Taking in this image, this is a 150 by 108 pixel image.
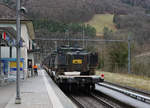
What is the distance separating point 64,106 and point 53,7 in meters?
20.9

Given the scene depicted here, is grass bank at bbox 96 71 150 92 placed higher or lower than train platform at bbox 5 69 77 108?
lower

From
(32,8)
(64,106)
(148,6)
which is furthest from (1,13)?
(64,106)

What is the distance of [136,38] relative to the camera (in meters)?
41.8

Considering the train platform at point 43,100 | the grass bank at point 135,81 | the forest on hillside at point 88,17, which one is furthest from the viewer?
the forest on hillside at point 88,17

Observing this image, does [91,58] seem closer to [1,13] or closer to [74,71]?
[74,71]

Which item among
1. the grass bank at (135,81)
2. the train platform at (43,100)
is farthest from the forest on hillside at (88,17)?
the train platform at (43,100)

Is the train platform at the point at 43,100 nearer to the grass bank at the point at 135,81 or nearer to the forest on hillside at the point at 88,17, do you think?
the grass bank at the point at 135,81

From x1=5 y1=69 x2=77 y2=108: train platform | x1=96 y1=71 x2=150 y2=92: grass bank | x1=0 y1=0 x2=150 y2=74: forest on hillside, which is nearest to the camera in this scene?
x1=5 y1=69 x2=77 y2=108: train platform

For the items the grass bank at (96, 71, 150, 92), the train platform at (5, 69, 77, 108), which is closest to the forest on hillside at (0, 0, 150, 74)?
the grass bank at (96, 71, 150, 92)

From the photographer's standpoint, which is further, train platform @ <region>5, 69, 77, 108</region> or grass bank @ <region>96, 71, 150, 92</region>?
grass bank @ <region>96, 71, 150, 92</region>

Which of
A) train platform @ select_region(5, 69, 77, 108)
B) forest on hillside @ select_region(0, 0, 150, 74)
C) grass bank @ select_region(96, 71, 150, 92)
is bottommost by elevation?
grass bank @ select_region(96, 71, 150, 92)

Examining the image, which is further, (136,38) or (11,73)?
(136,38)

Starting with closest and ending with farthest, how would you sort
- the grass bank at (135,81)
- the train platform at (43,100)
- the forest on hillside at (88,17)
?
the train platform at (43,100) < the grass bank at (135,81) < the forest on hillside at (88,17)

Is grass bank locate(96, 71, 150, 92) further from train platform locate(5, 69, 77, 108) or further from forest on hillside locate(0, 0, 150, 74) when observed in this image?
train platform locate(5, 69, 77, 108)
